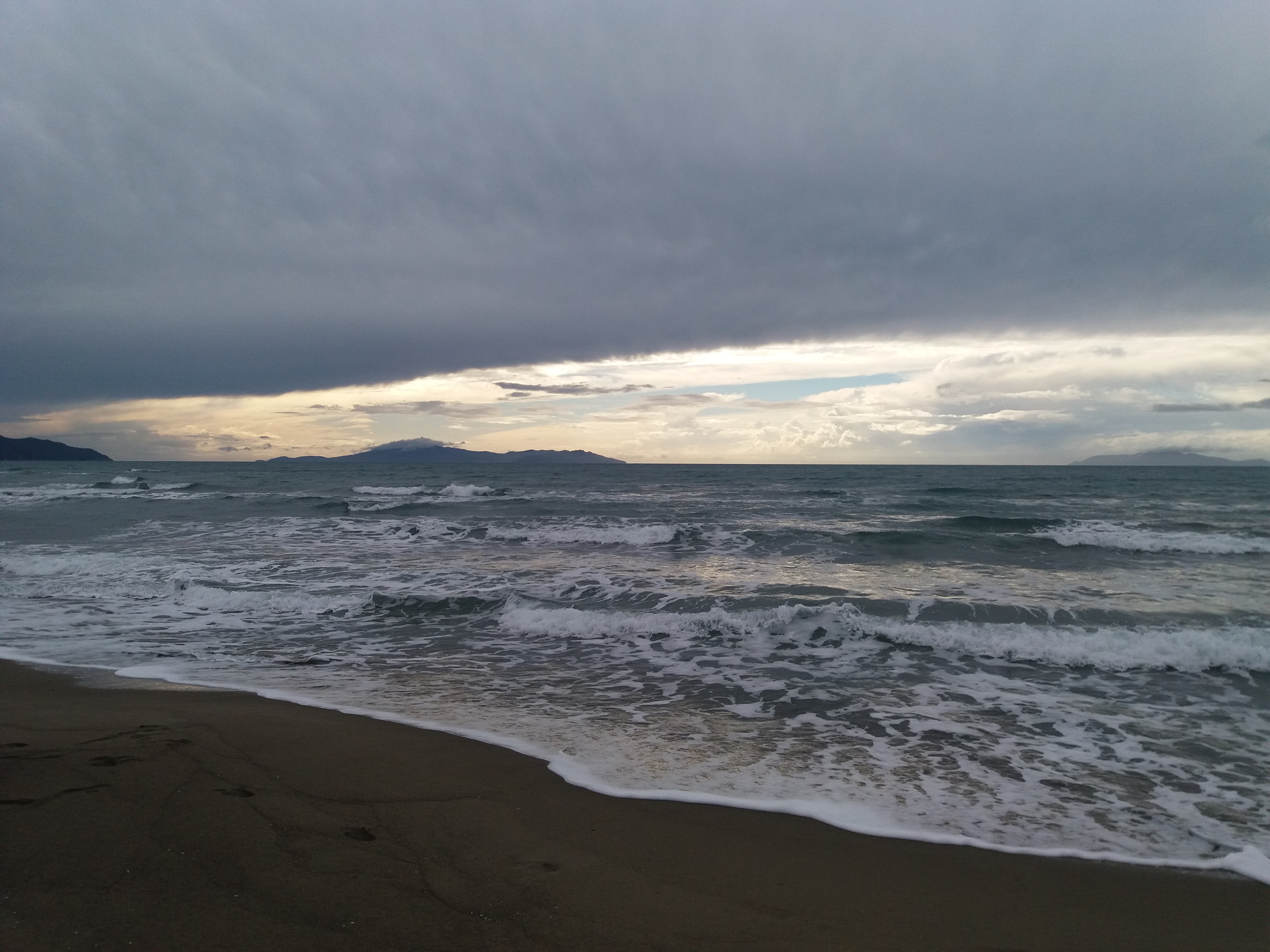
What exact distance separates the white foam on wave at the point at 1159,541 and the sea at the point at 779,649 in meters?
0.16

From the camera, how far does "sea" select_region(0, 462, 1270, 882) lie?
5.38m

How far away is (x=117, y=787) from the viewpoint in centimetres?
458

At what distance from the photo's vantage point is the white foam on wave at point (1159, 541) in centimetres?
1983

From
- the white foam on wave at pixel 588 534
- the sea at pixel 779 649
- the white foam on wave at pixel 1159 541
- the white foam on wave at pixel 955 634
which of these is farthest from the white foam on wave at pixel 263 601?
the white foam on wave at pixel 1159 541

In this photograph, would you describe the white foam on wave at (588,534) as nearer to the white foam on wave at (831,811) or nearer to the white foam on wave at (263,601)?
the white foam on wave at (263,601)

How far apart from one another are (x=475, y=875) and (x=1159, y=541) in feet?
81.3

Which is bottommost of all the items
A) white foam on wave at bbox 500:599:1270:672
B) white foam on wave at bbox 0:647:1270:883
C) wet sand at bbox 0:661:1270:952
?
white foam on wave at bbox 500:599:1270:672

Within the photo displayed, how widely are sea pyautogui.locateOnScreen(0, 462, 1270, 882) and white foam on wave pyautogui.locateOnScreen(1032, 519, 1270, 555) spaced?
0.16m

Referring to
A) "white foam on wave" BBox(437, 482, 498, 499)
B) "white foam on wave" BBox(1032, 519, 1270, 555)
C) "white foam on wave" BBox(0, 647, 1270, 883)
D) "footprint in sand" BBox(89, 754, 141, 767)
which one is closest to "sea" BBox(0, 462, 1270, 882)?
"white foam on wave" BBox(0, 647, 1270, 883)

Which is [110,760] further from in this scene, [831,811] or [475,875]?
[831,811]

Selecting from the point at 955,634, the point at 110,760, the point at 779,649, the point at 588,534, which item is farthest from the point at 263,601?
the point at 955,634

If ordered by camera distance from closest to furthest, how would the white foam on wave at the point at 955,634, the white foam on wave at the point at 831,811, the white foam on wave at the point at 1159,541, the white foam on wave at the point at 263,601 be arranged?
the white foam on wave at the point at 831,811, the white foam on wave at the point at 955,634, the white foam on wave at the point at 263,601, the white foam on wave at the point at 1159,541

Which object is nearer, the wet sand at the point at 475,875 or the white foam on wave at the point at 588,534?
the wet sand at the point at 475,875

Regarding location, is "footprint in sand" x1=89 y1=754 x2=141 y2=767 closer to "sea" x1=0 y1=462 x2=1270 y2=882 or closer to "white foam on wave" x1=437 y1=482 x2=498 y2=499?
"sea" x1=0 y1=462 x2=1270 y2=882
